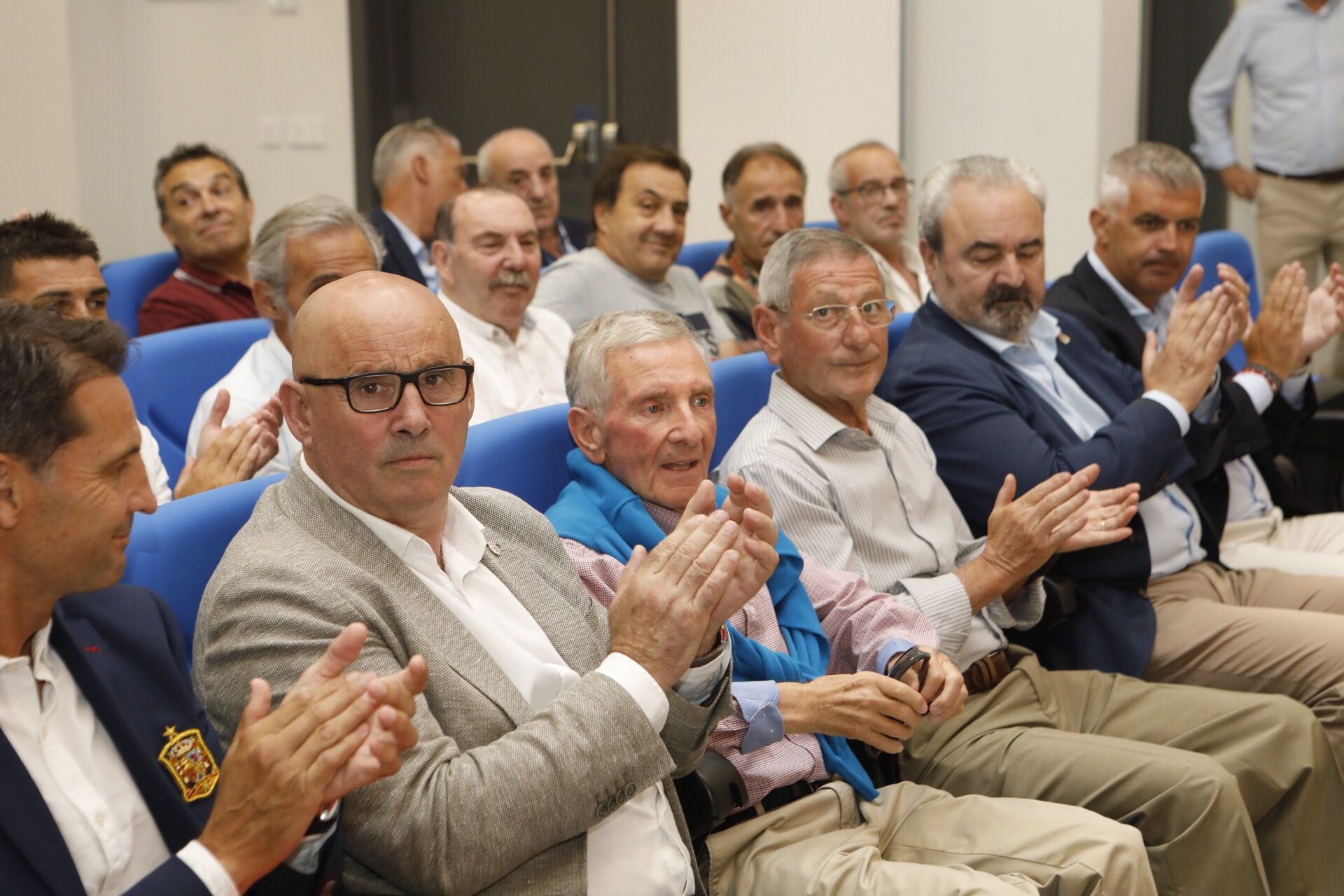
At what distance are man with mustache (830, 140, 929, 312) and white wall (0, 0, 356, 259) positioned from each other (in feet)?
7.90

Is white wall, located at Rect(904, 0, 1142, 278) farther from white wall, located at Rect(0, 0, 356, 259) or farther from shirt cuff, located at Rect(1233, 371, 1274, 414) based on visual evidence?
white wall, located at Rect(0, 0, 356, 259)

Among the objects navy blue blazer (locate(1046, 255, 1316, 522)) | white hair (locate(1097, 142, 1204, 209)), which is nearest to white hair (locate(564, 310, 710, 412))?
navy blue blazer (locate(1046, 255, 1316, 522))

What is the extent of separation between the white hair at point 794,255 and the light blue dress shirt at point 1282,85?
3249 millimetres

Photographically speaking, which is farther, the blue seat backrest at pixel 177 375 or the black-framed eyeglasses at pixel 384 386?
the blue seat backrest at pixel 177 375

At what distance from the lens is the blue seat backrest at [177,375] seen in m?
2.66

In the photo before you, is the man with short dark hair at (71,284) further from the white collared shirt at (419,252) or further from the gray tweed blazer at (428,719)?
the white collared shirt at (419,252)

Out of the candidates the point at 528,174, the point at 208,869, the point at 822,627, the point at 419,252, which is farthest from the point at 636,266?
the point at 208,869

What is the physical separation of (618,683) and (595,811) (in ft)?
0.43

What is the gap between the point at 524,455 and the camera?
1986mm

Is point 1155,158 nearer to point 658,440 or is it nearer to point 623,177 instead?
point 623,177

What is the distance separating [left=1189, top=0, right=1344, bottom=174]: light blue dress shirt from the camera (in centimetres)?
491

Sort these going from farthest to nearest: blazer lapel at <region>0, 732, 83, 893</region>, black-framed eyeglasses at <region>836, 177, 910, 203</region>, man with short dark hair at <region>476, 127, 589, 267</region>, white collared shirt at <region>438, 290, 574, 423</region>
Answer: man with short dark hair at <region>476, 127, 589, 267</region>
black-framed eyeglasses at <region>836, 177, 910, 203</region>
white collared shirt at <region>438, 290, 574, 423</region>
blazer lapel at <region>0, 732, 83, 893</region>

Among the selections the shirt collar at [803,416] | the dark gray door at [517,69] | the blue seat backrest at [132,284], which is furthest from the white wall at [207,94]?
the shirt collar at [803,416]

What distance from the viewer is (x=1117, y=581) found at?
250cm
